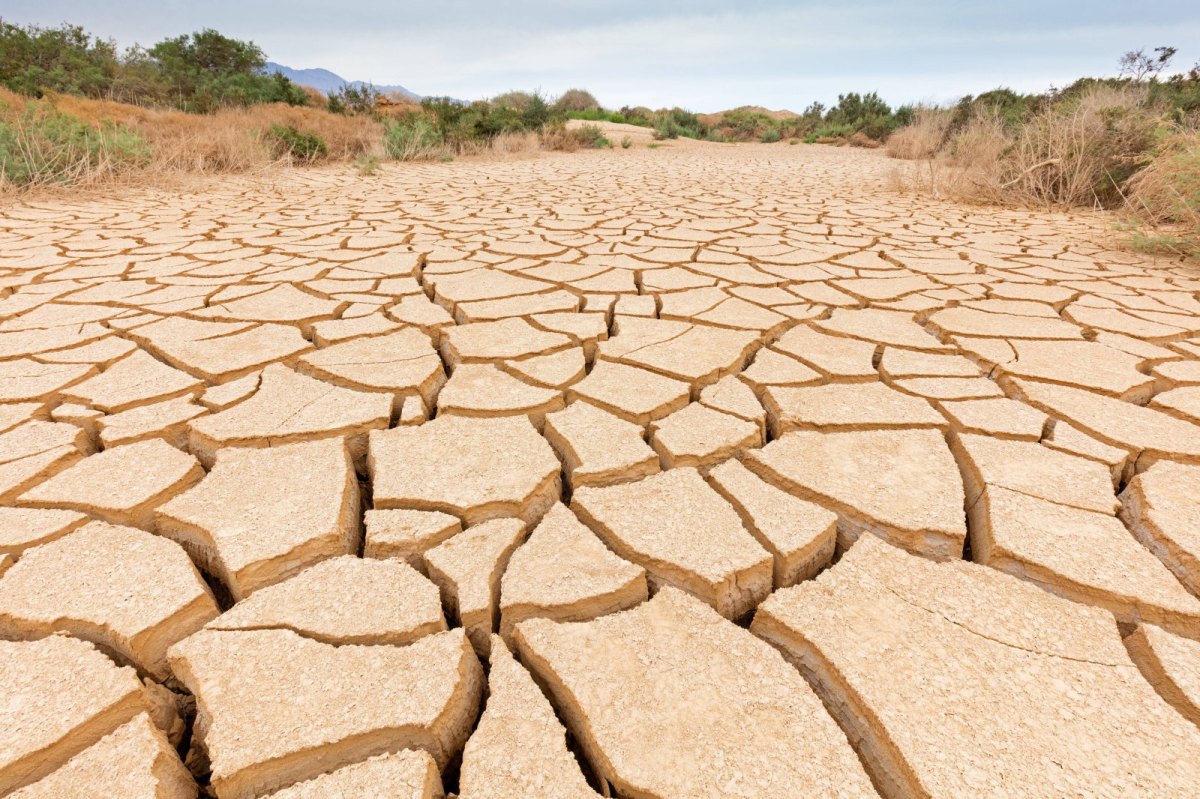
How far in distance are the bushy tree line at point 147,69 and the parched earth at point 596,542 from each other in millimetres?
11247

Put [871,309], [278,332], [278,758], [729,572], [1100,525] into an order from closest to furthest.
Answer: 1. [278,758]
2. [729,572]
3. [1100,525]
4. [278,332]
5. [871,309]

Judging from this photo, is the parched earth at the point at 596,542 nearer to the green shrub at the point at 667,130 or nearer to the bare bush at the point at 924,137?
the bare bush at the point at 924,137

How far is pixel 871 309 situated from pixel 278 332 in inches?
80.0

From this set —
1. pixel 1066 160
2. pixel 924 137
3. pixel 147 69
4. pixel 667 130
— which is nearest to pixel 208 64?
pixel 147 69

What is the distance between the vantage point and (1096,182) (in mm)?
4383

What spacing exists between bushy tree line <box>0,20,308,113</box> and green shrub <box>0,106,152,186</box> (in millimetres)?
5867

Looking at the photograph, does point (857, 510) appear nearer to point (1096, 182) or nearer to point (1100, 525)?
point (1100, 525)

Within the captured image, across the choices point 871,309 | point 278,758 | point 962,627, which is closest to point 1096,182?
point 871,309

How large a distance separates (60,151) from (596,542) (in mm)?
5840

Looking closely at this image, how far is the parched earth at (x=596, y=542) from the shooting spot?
→ 727 mm

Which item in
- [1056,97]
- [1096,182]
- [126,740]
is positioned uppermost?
[1056,97]

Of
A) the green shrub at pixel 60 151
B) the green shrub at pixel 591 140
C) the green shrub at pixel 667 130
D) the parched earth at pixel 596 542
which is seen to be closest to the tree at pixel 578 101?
the green shrub at pixel 667 130

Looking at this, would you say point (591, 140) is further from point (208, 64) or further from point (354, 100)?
point (208, 64)

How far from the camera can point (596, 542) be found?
106cm
